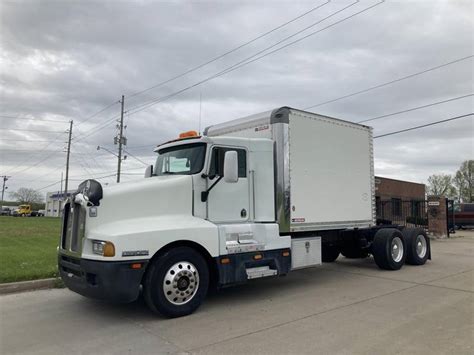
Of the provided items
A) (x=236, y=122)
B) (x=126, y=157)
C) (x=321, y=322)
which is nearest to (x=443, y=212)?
(x=236, y=122)

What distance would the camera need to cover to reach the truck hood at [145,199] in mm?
6066

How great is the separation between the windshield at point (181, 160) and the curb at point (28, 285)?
124 inches

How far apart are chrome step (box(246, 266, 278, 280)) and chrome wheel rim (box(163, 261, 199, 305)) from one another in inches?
45.9

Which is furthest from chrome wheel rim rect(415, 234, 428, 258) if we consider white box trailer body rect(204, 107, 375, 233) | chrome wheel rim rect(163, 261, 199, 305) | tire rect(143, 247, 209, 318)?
chrome wheel rim rect(163, 261, 199, 305)

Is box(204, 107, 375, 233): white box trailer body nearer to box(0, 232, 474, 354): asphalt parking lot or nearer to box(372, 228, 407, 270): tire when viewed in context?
box(372, 228, 407, 270): tire

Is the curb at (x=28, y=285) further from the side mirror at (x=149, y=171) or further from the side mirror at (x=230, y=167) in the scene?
the side mirror at (x=230, y=167)

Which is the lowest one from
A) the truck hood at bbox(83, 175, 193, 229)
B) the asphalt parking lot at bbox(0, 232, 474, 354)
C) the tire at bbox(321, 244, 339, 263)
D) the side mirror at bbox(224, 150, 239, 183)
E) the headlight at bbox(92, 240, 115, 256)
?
the asphalt parking lot at bbox(0, 232, 474, 354)

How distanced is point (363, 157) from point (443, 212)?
13.6 metres

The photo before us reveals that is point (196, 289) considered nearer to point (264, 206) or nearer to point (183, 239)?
point (183, 239)

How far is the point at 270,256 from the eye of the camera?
756cm

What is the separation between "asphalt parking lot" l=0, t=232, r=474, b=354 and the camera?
486cm

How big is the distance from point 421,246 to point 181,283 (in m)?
8.15

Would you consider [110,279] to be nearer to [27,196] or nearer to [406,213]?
[406,213]

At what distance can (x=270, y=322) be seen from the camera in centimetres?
582
